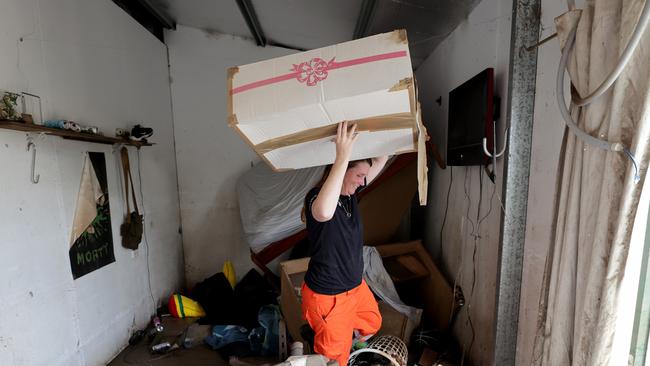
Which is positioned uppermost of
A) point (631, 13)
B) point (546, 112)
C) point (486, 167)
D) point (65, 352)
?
point (631, 13)

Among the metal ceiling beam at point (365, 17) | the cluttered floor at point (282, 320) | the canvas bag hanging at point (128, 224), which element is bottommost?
the cluttered floor at point (282, 320)

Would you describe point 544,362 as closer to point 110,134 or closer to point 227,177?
point 110,134

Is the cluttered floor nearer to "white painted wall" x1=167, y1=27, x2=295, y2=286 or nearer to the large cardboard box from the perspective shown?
"white painted wall" x1=167, y1=27, x2=295, y2=286

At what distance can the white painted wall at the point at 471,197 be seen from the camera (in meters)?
1.50

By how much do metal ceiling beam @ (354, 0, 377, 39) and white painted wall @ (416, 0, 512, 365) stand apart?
25.1 inches

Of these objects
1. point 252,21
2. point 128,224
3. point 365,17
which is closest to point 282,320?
point 128,224

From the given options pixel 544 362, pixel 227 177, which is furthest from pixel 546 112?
pixel 227 177

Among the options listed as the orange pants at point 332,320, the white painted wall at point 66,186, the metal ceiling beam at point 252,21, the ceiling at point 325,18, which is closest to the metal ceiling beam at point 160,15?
the ceiling at point 325,18

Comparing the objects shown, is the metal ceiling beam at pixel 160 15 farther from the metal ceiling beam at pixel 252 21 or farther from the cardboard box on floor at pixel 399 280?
the cardboard box on floor at pixel 399 280

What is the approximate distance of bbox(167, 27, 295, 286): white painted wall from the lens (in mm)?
3072

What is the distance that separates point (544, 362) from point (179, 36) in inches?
152

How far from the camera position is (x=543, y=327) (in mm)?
935

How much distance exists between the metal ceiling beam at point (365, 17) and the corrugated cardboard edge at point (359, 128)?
4.48 feet

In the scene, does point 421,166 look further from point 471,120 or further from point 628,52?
point 471,120
